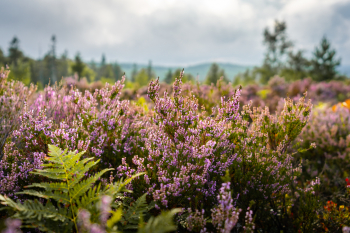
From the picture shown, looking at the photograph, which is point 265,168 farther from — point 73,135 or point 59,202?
point 73,135

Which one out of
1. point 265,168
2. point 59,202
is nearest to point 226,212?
point 265,168

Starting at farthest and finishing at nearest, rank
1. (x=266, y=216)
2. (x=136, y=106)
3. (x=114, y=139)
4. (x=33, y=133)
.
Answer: (x=136, y=106), (x=114, y=139), (x=266, y=216), (x=33, y=133)

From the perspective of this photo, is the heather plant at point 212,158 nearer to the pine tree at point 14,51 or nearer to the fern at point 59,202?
the fern at point 59,202

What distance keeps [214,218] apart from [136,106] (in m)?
2.57

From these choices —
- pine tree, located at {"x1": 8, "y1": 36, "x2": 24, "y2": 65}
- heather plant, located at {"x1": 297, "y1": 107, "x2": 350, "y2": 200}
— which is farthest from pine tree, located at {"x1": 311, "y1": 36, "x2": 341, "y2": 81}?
pine tree, located at {"x1": 8, "y1": 36, "x2": 24, "y2": 65}

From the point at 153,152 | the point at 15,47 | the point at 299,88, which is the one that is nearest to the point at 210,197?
the point at 153,152

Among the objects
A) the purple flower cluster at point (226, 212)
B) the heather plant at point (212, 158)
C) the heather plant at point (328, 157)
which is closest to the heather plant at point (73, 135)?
the heather plant at point (212, 158)

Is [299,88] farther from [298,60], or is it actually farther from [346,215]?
[298,60]

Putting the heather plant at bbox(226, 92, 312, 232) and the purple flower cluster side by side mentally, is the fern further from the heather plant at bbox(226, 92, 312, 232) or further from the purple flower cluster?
the heather plant at bbox(226, 92, 312, 232)

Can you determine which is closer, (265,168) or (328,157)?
(265,168)

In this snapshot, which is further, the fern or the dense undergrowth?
the dense undergrowth

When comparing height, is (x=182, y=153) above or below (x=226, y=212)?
above

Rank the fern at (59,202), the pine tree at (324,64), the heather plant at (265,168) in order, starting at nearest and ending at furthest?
the fern at (59,202) → the heather plant at (265,168) → the pine tree at (324,64)

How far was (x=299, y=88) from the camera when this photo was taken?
14.2 m
